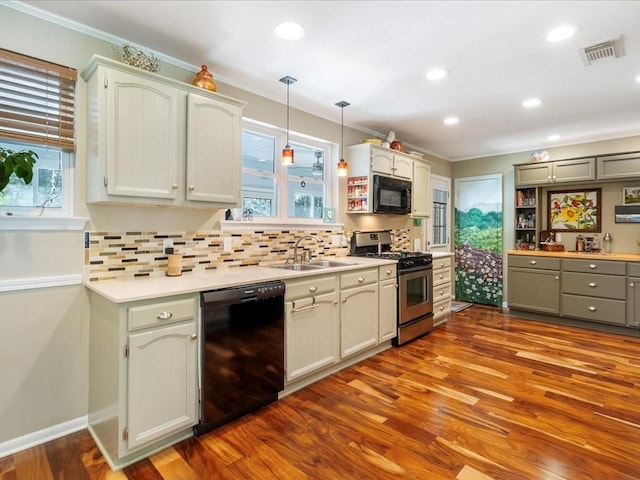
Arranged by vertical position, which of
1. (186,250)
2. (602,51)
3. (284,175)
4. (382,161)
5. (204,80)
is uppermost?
(602,51)

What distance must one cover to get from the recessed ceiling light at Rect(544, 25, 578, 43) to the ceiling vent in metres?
0.28

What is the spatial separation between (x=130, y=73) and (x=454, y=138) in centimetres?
403

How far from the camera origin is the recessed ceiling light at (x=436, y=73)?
109 inches

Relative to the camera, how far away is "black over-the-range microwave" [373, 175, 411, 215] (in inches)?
155

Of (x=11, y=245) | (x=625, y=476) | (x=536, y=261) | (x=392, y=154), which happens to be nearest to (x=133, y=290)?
(x=11, y=245)

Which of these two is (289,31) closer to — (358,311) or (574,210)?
(358,311)

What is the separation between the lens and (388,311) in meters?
3.52

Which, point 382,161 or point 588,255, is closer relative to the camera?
point 382,161

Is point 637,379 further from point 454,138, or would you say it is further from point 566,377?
point 454,138

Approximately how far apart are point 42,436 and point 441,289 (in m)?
3.95

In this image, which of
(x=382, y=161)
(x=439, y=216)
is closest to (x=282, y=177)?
(x=382, y=161)

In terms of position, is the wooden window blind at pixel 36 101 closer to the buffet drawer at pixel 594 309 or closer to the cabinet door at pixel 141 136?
the cabinet door at pixel 141 136

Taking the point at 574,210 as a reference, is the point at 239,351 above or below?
below

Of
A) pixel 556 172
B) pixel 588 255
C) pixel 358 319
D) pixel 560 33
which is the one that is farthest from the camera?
pixel 556 172
